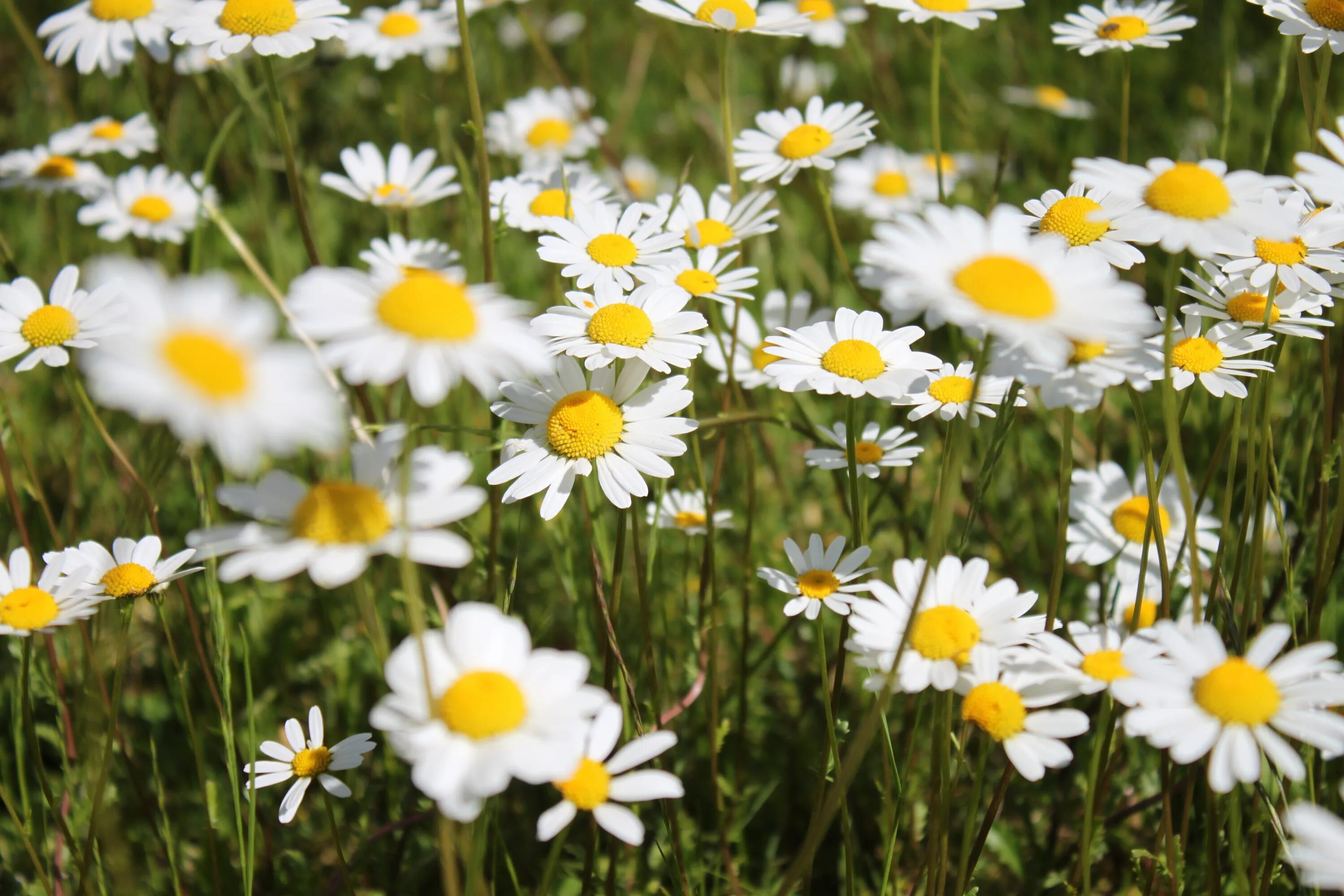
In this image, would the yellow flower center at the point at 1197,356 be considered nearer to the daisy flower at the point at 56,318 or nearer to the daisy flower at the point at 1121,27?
the daisy flower at the point at 1121,27

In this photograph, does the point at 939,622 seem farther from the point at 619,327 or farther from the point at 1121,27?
the point at 1121,27

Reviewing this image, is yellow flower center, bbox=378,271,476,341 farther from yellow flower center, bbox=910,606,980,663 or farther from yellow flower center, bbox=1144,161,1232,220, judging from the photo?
yellow flower center, bbox=1144,161,1232,220

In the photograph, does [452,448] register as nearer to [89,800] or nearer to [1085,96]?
[89,800]

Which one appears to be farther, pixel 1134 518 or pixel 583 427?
pixel 1134 518

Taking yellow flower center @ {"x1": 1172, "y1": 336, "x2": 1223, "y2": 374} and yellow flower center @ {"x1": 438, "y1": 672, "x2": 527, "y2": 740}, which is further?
yellow flower center @ {"x1": 1172, "y1": 336, "x2": 1223, "y2": 374}

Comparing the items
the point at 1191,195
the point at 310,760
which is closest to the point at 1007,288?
the point at 1191,195

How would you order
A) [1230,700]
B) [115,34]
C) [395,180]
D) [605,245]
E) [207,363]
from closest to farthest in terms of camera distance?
1. [207,363]
2. [1230,700]
3. [605,245]
4. [115,34]
5. [395,180]

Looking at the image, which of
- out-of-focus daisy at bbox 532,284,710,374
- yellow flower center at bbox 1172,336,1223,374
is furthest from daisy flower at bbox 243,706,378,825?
yellow flower center at bbox 1172,336,1223,374
